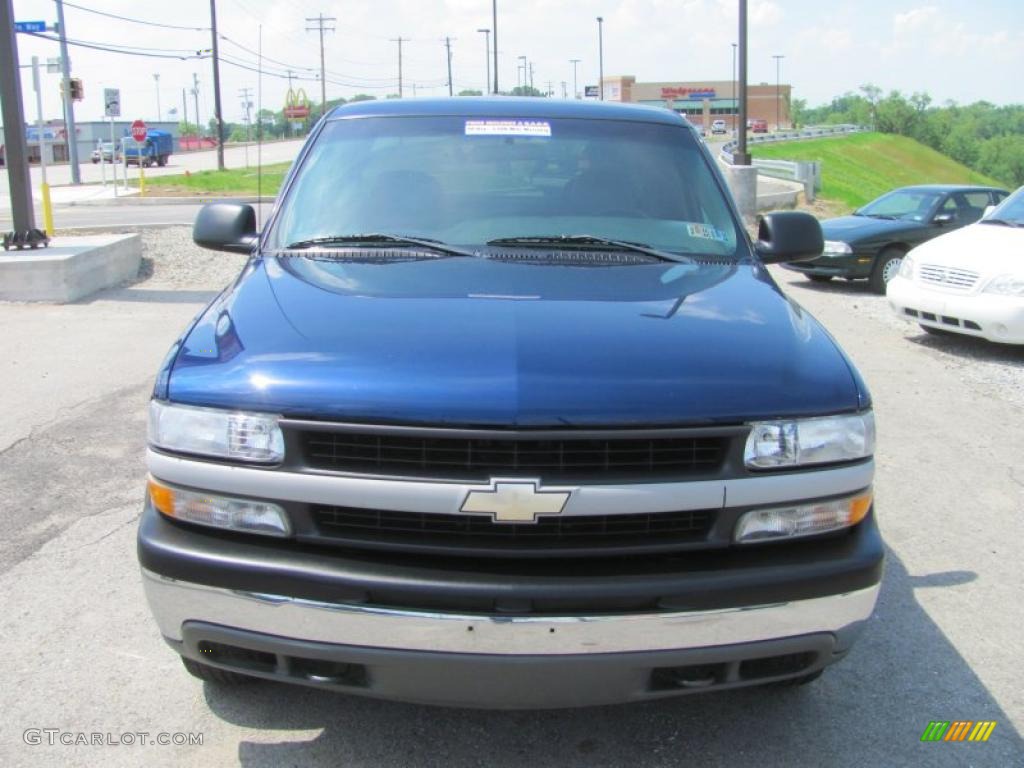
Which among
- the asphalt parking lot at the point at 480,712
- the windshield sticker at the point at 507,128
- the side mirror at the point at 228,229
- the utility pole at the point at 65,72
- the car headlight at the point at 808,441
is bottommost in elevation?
the asphalt parking lot at the point at 480,712

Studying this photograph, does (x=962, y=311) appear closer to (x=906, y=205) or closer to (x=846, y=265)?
(x=846, y=265)

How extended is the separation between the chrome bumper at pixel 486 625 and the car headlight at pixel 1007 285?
24.5 ft

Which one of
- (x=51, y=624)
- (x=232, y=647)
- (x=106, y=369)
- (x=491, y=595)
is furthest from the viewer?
(x=106, y=369)

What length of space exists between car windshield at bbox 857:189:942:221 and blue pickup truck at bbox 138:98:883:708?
41.9 feet

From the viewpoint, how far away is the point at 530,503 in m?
2.47

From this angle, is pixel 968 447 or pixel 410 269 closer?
pixel 410 269

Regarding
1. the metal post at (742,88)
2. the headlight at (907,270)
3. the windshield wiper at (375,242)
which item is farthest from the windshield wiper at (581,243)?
the metal post at (742,88)

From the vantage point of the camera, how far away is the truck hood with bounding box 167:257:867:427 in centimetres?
253

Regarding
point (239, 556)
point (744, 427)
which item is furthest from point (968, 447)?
point (239, 556)

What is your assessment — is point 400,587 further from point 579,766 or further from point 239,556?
point 579,766

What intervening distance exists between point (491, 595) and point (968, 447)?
493 cm

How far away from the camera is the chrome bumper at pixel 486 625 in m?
2.45

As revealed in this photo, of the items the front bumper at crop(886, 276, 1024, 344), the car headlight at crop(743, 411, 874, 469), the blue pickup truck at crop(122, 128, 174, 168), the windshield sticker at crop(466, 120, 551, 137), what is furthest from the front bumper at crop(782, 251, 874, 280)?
the blue pickup truck at crop(122, 128, 174, 168)

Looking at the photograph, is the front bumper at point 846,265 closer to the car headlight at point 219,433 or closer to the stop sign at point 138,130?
the car headlight at point 219,433
